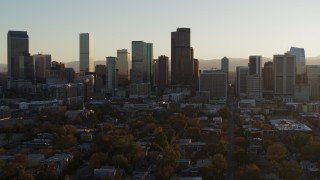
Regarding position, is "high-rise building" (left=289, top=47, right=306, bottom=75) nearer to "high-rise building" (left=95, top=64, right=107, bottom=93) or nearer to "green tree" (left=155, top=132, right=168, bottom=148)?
"high-rise building" (left=95, top=64, right=107, bottom=93)

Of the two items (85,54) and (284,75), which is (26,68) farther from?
(284,75)

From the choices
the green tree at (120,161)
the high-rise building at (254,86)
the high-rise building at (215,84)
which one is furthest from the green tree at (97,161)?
the high-rise building at (254,86)

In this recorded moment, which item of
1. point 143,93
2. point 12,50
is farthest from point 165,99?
point 12,50

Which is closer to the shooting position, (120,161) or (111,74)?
(120,161)

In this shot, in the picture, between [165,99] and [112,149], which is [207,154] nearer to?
[112,149]

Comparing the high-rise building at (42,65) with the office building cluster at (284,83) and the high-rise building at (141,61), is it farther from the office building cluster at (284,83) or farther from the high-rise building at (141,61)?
the office building cluster at (284,83)

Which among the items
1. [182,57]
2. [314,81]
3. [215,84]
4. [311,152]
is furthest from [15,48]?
[311,152]

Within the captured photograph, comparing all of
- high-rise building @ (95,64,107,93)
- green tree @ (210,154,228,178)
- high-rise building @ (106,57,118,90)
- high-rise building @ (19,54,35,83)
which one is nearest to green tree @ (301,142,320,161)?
green tree @ (210,154,228,178)
